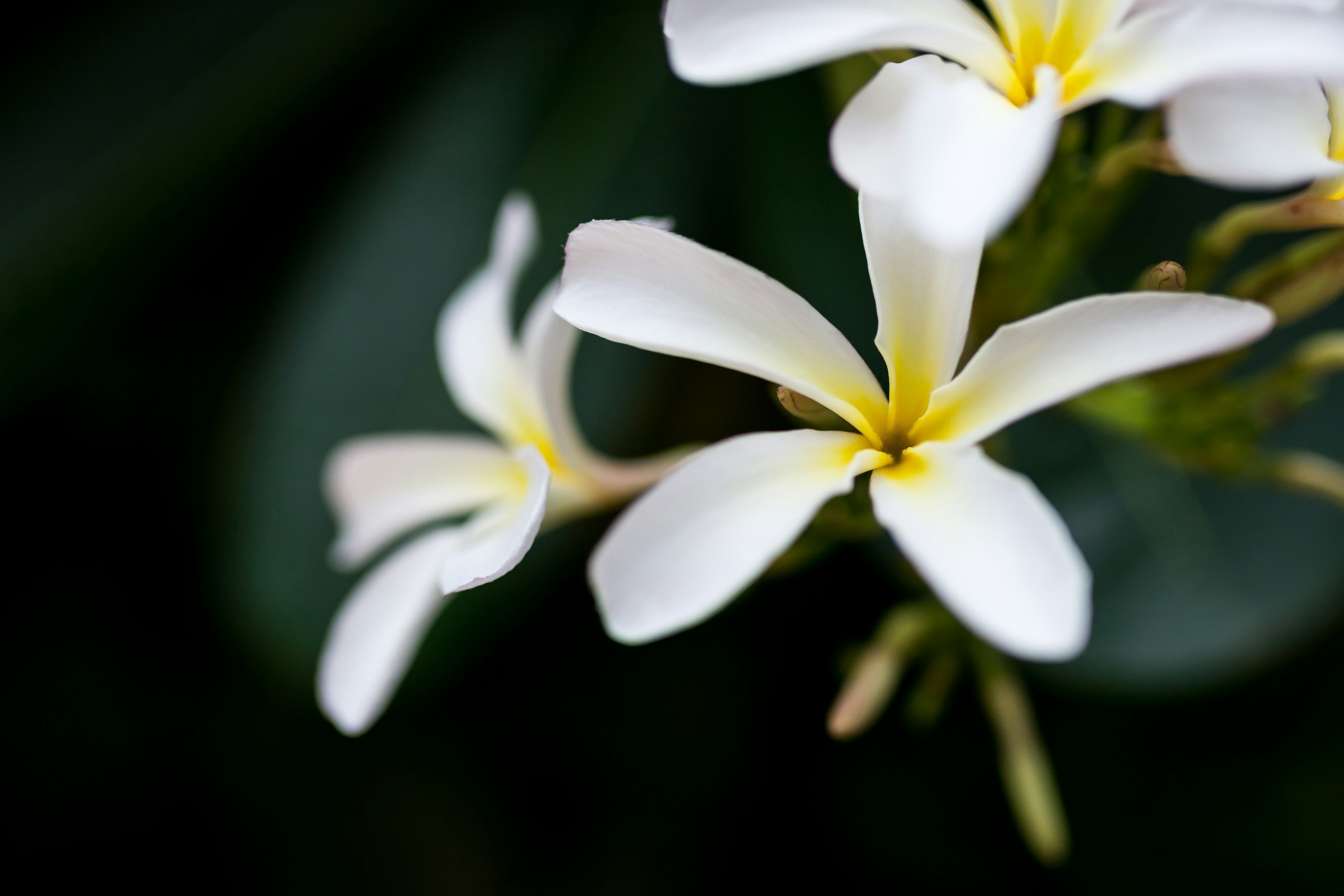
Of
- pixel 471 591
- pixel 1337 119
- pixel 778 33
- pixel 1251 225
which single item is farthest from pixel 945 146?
pixel 471 591

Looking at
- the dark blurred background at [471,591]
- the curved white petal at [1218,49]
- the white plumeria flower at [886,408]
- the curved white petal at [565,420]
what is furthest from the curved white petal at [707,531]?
the dark blurred background at [471,591]

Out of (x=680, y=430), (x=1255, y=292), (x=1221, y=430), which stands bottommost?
(x=1221, y=430)

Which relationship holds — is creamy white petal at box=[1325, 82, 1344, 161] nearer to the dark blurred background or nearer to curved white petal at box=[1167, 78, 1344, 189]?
curved white petal at box=[1167, 78, 1344, 189]

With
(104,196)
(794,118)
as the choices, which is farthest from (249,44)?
(794,118)

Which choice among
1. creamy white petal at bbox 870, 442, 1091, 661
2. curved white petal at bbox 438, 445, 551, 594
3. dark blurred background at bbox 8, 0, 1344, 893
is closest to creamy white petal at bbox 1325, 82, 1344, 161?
creamy white petal at bbox 870, 442, 1091, 661

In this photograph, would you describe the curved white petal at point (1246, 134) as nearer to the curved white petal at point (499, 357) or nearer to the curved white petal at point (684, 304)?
the curved white petal at point (684, 304)

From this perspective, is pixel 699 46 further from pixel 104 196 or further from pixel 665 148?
pixel 104 196

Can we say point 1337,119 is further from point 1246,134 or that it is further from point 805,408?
point 805,408
